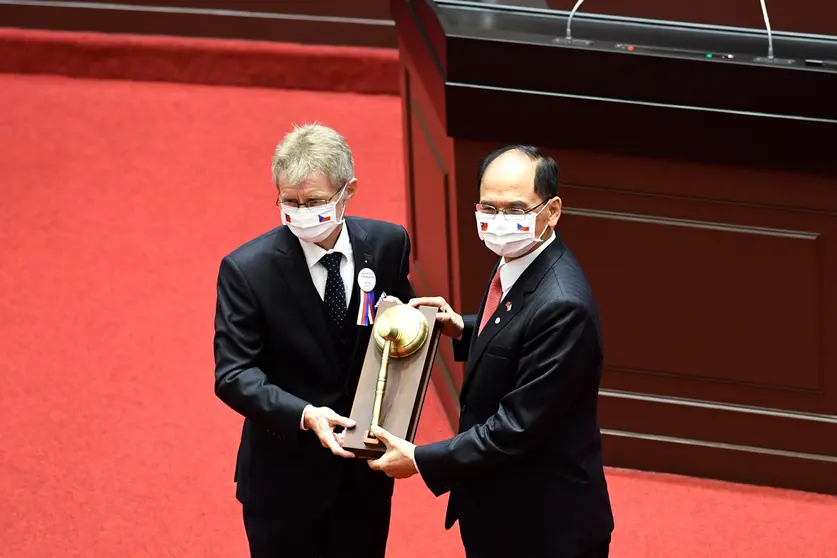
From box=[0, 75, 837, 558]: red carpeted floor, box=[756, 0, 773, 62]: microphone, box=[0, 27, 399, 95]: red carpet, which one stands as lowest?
box=[0, 75, 837, 558]: red carpeted floor

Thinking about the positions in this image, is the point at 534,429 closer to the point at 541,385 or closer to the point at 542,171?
the point at 541,385

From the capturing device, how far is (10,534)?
4.12 metres

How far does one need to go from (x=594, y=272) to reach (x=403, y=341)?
4.99ft

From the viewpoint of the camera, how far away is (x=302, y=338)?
289 cm

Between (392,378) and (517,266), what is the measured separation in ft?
1.20

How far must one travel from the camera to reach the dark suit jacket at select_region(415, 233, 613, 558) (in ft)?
8.64

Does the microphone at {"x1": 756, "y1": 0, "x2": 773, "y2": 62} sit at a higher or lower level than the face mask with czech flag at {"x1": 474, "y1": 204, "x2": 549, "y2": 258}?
higher

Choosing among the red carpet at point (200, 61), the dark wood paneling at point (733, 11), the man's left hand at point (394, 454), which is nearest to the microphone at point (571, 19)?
the dark wood paneling at point (733, 11)

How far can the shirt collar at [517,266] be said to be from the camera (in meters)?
2.76

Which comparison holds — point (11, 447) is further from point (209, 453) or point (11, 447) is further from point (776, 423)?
point (776, 423)

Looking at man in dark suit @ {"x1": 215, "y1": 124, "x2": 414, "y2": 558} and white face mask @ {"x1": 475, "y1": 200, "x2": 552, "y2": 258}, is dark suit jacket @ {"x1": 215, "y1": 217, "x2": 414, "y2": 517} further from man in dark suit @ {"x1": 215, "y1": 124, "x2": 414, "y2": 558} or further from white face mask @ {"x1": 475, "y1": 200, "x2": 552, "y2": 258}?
white face mask @ {"x1": 475, "y1": 200, "x2": 552, "y2": 258}

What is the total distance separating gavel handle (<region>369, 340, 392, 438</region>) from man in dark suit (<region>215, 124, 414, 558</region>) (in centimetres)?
7

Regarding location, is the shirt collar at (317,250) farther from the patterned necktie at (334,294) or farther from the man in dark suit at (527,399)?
the man in dark suit at (527,399)

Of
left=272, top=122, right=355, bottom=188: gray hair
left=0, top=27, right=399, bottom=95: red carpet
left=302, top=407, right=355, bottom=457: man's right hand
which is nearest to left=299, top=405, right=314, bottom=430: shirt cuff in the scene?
left=302, top=407, right=355, bottom=457: man's right hand
